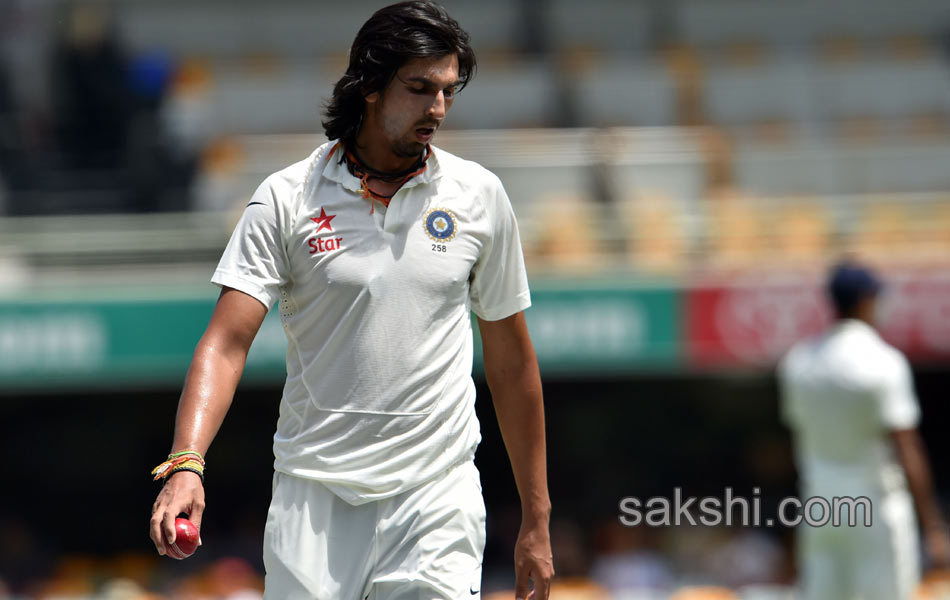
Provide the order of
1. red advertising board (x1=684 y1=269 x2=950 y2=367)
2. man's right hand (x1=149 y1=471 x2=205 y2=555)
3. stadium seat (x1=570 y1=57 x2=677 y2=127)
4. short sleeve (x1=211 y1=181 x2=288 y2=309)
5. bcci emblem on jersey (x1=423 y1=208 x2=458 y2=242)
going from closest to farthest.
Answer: man's right hand (x1=149 y1=471 x2=205 y2=555) → short sleeve (x1=211 y1=181 x2=288 y2=309) → bcci emblem on jersey (x1=423 y1=208 x2=458 y2=242) → red advertising board (x1=684 y1=269 x2=950 y2=367) → stadium seat (x1=570 y1=57 x2=677 y2=127)

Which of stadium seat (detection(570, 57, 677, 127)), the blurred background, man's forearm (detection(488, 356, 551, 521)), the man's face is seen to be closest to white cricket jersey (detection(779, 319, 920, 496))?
man's forearm (detection(488, 356, 551, 521))

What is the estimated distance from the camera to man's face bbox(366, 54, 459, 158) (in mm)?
2795

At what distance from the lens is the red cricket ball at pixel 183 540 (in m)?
2.44

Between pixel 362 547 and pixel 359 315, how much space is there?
1.62 ft

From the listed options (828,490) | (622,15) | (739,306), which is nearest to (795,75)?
(622,15)

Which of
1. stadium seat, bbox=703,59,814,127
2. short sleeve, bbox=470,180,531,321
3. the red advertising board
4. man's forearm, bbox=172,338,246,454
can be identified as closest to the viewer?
man's forearm, bbox=172,338,246,454

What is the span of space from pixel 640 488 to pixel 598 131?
3.50 m

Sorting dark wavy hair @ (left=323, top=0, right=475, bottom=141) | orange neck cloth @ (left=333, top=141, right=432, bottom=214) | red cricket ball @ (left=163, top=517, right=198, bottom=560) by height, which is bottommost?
red cricket ball @ (left=163, top=517, right=198, bottom=560)

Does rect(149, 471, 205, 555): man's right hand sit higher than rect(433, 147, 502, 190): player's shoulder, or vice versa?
rect(433, 147, 502, 190): player's shoulder

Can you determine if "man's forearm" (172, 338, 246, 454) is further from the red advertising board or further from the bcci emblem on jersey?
the red advertising board

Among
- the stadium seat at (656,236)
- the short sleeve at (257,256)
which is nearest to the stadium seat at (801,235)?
the stadium seat at (656,236)

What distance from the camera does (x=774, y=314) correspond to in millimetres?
9875

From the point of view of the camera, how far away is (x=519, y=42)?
50.7 ft

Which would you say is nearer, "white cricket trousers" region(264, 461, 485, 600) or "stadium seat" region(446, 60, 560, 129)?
"white cricket trousers" region(264, 461, 485, 600)
